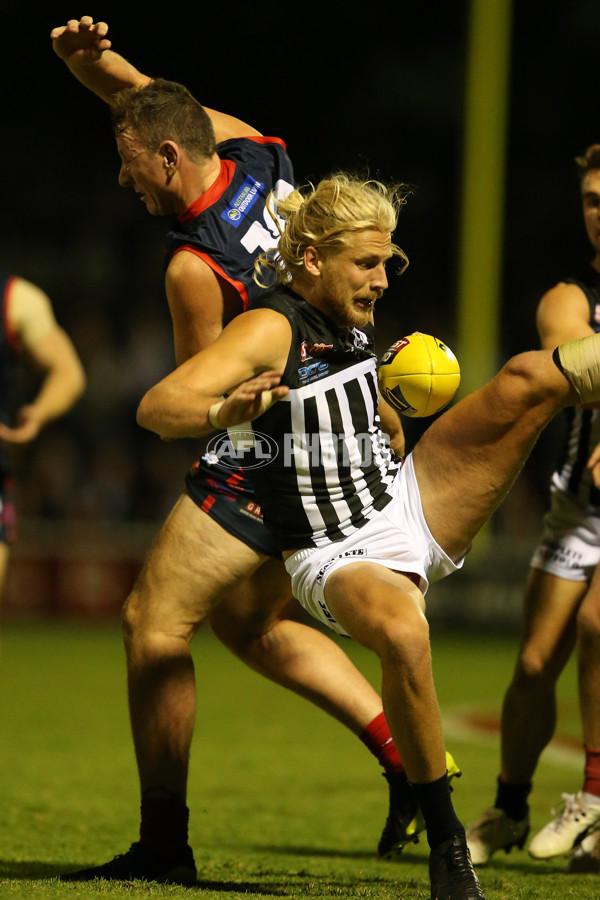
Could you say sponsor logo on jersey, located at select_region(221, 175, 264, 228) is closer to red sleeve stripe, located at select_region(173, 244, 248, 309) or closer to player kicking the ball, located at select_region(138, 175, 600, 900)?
red sleeve stripe, located at select_region(173, 244, 248, 309)

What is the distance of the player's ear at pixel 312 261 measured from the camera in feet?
12.1

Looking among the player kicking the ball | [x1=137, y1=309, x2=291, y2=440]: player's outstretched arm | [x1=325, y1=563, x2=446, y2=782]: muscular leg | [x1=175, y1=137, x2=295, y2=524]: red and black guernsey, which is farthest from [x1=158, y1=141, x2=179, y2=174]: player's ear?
[x1=325, y1=563, x2=446, y2=782]: muscular leg

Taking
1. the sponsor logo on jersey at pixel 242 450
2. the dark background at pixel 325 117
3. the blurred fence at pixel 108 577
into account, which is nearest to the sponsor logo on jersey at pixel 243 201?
the sponsor logo on jersey at pixel 242 450

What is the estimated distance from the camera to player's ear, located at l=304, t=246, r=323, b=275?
145 inches

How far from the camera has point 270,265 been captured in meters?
3.96

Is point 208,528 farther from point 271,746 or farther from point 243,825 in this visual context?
point 271,746

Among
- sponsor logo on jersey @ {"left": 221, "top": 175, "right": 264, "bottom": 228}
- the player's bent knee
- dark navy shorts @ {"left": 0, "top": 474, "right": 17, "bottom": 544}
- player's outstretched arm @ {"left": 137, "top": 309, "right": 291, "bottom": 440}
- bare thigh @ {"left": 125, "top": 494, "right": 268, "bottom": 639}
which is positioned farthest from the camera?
dark navy shorts @ {"left": 0, "top": 474, "right": 17, "bottom": 544}

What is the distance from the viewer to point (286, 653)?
4422 mm

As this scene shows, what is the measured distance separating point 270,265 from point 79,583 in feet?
30.5

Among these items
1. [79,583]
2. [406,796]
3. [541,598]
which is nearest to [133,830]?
[406,796]

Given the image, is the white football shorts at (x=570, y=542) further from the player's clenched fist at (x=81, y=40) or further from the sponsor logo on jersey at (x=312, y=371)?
the player's clenched fist at (x=81, y=40)

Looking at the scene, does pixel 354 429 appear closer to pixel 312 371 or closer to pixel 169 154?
pixel 312 371

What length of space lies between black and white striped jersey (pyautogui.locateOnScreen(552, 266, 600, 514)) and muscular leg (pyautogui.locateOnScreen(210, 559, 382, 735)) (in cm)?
106

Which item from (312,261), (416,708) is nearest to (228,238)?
(312,261)
